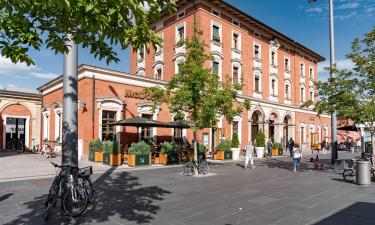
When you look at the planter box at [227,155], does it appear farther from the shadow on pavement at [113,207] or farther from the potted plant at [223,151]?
the shadow on pavement at [113,207]

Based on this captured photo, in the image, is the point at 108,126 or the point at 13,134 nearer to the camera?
the point at 108,126

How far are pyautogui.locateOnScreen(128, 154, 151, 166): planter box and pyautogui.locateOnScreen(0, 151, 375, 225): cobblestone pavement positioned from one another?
3.66 metres

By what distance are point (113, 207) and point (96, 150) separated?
10.8 meters

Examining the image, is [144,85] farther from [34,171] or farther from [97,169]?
[34,171]

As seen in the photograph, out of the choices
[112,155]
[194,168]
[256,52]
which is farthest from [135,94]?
[256,52]

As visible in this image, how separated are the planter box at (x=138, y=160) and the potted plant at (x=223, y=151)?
6.87 meters

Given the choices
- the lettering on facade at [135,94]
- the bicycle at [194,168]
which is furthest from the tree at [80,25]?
the lettering on facade at [135,94]

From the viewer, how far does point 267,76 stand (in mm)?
31828

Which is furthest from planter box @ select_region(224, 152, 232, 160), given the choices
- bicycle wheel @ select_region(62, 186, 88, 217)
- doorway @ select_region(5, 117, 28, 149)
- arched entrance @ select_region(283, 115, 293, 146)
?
doorway @ select_region(5, 117, 28, 149)

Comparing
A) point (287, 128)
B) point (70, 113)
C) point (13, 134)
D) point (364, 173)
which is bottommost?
point (364, 173)

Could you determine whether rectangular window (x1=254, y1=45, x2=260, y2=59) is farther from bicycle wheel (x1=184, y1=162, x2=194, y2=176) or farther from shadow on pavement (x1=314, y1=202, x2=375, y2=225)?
shadow on pavement (x1=314, y1=202, x2=375, y2=225)

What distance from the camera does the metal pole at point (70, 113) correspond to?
683cm

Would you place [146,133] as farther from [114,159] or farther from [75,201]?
[75,201]

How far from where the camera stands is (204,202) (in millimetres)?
8211
